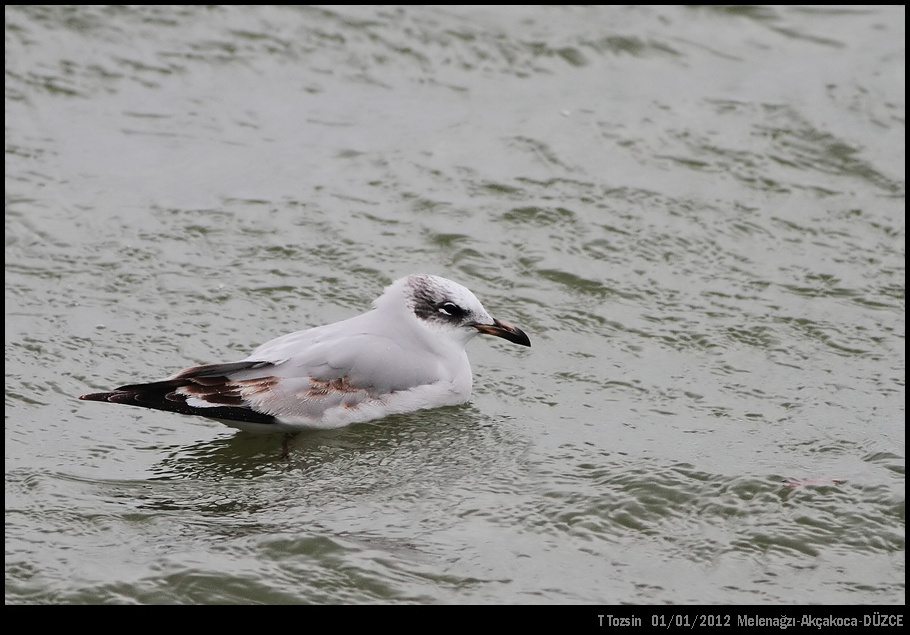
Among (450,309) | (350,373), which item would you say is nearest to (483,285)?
(450,309)

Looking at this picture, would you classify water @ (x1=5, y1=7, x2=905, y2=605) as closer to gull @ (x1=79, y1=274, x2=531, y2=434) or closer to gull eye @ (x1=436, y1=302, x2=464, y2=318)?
gull @ (x1=79, y1=274, x2=531, y2=434)

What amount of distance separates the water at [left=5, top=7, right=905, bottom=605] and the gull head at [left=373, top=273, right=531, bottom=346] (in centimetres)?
37

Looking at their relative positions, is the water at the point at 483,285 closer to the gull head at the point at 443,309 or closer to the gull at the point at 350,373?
the gull at the point at 350,373

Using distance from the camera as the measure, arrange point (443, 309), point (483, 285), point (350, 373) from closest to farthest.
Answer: point (350, 373) → point (443, 309) → point (483, 285)

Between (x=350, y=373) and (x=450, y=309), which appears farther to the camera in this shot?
(x=450, y=309)

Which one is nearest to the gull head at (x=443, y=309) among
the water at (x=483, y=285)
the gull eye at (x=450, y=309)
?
the gull eye at (x=450, y=309)

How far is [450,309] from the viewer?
6.96m

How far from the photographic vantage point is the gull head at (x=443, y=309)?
696cm

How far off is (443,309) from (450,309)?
1.5 inches

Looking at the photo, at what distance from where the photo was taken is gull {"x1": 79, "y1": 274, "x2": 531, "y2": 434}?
6.13 metres

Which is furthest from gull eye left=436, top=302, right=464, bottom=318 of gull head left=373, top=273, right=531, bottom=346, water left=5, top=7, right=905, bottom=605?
water left=5, top=7, right=905, bottom=605

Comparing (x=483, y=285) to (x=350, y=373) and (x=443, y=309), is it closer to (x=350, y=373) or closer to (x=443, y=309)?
(x=443, y=309)

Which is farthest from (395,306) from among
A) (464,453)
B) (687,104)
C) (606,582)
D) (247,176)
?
(687,104)

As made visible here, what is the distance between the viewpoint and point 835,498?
18.9 feet
